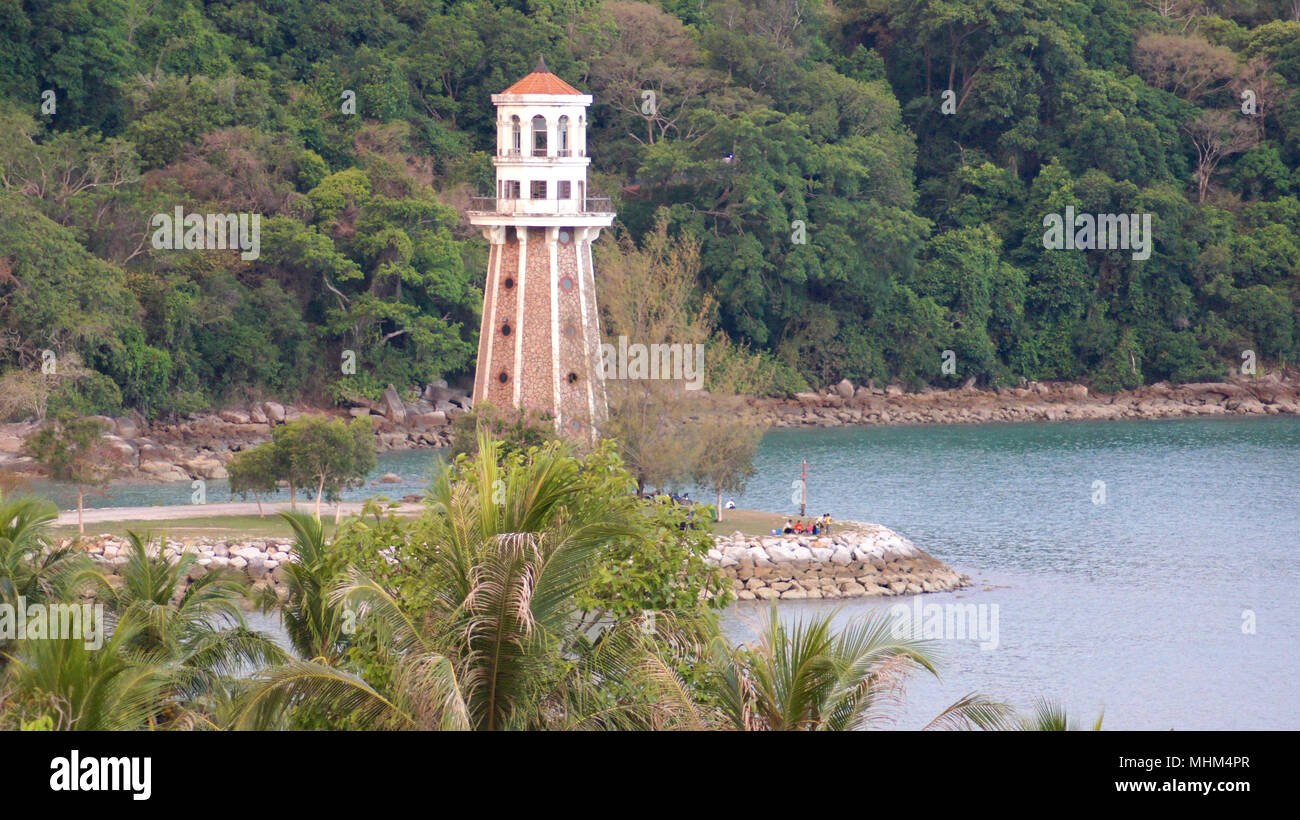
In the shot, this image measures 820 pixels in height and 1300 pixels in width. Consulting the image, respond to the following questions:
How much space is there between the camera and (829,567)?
121 feet

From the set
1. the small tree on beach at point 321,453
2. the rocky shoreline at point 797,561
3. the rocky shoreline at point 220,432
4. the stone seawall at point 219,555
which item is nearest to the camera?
the stone seawall at point 219,555

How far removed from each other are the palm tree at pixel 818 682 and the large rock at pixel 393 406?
4262 centimetres

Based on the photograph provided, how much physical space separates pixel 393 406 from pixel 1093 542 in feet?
66.4

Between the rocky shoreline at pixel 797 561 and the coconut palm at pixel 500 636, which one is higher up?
the coconut palm at pixel 500 636

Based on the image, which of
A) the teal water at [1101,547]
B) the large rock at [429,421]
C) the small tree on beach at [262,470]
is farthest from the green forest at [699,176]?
the small tree on beach at [262,470]

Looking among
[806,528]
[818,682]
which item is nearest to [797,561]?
[806,528]

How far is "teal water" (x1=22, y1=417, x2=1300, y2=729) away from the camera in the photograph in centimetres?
3050

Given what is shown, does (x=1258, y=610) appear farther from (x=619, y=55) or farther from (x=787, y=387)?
(x=619, y=55)

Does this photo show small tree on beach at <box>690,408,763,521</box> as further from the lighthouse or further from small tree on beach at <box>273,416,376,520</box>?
small tree on beach at <box>273,416,376,520</box>

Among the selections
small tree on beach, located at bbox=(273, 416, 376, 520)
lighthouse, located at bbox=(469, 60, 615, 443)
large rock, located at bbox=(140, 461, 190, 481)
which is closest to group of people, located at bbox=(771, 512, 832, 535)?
lighthouse, located at bbox=(469, 60, 615, 443)

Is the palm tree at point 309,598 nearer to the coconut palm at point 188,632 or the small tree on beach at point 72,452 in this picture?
the coconut palm at point 188,632

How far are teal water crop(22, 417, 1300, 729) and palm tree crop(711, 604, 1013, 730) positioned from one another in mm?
10196

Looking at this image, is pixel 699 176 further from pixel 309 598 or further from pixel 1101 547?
pixel 309 598

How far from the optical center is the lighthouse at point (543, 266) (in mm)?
40375
